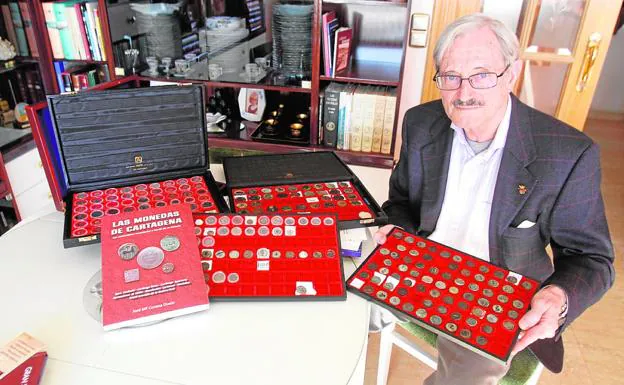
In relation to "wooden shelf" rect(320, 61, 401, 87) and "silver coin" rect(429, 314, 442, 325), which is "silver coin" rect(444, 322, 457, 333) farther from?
"wooden shelf" rect(320, 61, 401, 87)

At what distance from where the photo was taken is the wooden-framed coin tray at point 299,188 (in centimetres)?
120

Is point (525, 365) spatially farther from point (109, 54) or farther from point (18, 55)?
point (18, 55)

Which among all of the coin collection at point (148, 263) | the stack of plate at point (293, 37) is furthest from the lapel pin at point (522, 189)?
the stack of plate at point (293, 37)

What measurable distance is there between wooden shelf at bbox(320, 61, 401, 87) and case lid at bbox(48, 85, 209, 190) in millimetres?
1063

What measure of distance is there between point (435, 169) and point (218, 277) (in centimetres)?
72

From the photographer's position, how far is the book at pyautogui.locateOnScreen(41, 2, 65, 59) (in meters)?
2.44

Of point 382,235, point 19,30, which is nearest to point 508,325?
point 382,235

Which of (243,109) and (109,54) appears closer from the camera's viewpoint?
(109,54)

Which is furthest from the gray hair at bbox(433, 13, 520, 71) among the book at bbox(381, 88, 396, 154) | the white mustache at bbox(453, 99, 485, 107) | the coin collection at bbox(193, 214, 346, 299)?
the book at bbox(381, 88, 396, 154)

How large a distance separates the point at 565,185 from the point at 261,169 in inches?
32.1

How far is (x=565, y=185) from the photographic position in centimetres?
117

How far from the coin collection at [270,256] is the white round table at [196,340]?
3 centimetres

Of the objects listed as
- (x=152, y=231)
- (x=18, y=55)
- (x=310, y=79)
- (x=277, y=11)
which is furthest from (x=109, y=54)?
(x=152, y=231)

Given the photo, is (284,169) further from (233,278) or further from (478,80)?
(478,80)
